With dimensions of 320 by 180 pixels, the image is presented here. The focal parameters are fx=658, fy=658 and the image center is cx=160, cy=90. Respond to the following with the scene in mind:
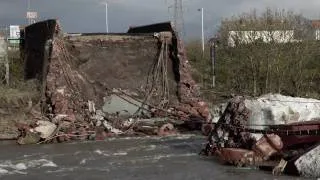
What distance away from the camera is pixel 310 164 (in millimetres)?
16109

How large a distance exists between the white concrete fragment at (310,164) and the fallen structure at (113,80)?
10.3 metres

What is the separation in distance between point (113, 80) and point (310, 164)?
14667 millimetres

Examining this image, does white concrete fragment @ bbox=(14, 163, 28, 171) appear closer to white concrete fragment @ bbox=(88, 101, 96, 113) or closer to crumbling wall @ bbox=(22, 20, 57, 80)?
white concrete fragment @ bbox=(88, 101, 96, 113)

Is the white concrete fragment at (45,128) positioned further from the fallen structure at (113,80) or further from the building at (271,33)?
the building at (271,33)

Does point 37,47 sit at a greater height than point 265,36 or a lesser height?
lesser

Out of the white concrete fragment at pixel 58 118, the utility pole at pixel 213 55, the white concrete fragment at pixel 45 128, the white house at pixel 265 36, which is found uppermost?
the white house at pixel 265 36

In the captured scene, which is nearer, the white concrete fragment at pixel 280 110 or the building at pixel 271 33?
the white concrete fragment at pixel 280 110

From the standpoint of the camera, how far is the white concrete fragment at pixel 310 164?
15977 mm

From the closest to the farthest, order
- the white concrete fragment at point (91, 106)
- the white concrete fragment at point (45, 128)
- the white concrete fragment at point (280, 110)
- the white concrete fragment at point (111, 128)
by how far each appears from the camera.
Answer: the white concrete fragment at point (280, 110), the white concrete fragment at point (45, 128), the white concrete fragment at point (111, 128), the white concrete fragment at point (91, 106)

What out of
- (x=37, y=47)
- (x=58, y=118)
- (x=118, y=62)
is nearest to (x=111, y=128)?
(x=58, y=118)

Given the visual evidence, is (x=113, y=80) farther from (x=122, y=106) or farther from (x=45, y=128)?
(x=45, y=128)

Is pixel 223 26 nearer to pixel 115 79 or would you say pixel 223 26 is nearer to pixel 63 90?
pixel 115 79

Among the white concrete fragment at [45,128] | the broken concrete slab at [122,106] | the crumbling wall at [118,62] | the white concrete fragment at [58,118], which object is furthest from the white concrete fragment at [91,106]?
the white concrete fragment at [45,128]

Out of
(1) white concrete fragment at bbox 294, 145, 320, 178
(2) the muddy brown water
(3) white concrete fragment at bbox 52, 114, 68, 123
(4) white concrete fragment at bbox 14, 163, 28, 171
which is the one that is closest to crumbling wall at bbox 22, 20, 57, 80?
(3) white concrete fragment at bbox 52, 114, 68, 123
